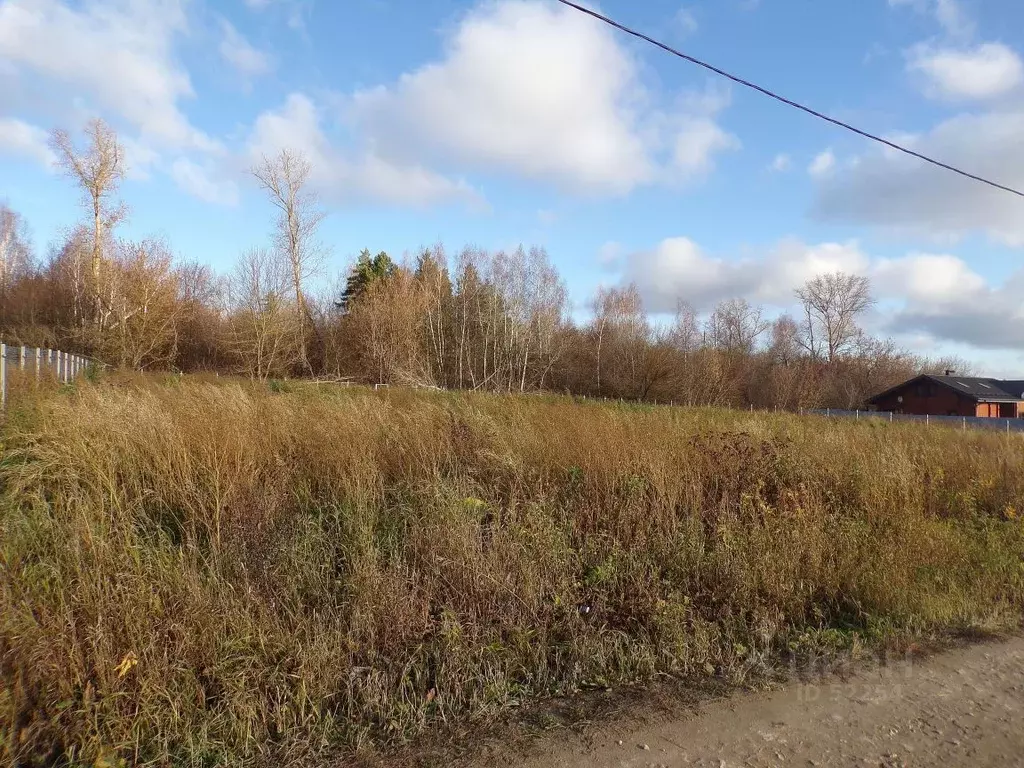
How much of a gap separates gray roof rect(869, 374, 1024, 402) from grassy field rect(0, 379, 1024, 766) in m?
56.8

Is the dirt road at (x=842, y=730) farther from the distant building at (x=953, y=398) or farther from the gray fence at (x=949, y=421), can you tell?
the distant building at (x=953, y=398)

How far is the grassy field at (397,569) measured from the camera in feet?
9.70

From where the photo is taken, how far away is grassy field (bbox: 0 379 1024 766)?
2955mm

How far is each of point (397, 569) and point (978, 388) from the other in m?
66.9

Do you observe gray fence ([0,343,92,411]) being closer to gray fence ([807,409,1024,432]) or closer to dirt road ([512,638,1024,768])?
dirt road ([512,638,1024,768])

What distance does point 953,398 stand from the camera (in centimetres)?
5303

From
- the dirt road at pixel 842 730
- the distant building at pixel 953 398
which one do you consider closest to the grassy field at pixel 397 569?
the dirt road at pixel 842 730

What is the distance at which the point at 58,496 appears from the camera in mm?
4273

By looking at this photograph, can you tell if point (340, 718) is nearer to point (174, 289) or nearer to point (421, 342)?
point (174, 289)

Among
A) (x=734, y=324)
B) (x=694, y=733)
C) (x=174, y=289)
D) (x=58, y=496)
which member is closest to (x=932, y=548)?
(x=694, y=733)

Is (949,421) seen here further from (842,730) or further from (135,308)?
(135,308)

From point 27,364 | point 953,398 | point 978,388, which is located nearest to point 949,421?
point 953,398

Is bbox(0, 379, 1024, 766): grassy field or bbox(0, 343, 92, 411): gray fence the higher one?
bbox(0, 343, 92, 411): gray fence

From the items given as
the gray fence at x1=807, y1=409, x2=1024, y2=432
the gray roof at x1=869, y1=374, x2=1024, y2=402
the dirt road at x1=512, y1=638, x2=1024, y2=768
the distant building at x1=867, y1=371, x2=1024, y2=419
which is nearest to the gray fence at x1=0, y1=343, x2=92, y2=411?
the dirt road at x1=512, y1=638, x2=1024, y2=768
